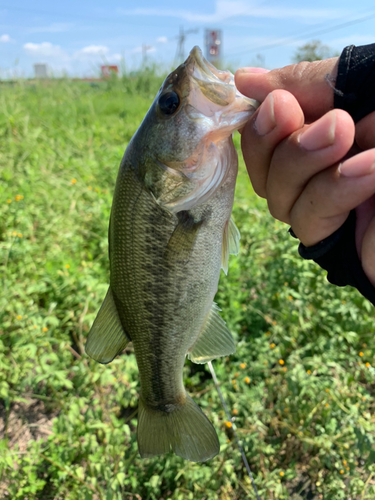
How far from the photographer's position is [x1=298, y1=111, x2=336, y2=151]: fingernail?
3.54ft

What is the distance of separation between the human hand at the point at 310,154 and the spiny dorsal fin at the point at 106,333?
0.82 m

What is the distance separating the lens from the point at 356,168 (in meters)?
1.09

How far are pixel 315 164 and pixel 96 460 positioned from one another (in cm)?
189

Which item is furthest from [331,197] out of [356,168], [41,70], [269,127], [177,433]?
[41,70]

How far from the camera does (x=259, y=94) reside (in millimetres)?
1404

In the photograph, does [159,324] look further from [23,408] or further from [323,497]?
[23,408]

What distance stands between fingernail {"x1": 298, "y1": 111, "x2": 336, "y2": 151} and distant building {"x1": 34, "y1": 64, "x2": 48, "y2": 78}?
1377cm

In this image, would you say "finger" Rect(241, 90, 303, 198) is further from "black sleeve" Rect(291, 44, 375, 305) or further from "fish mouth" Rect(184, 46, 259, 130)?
"black sleeve" Rect(291, 44, 375, 305)

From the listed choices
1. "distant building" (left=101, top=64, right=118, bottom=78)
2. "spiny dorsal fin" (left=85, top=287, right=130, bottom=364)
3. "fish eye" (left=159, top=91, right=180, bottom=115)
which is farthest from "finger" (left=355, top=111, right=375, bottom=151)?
"distant building" (left=101, top=64, right=118, bottom=78)

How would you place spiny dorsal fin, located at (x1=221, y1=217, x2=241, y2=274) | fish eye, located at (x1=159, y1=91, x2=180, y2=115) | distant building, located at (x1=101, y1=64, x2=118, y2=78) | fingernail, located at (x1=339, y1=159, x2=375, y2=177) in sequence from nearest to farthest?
fingernail, located at (x1=339, y1=159, x2=375, y2=177) < fish eye, located at (x1=159, y1=91, x2=180, y2=115) < spiny dorsal fin, located at (x1=221, y1=217, x2=241, y2=274) < distant building, located at (x1=101, y1=64, x2=118, y2=78)

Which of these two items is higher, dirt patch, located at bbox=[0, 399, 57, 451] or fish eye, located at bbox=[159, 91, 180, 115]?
fish eye, located at bbox=[159, 91, 180, 115]

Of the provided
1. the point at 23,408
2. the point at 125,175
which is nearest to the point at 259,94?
the point at 125,175

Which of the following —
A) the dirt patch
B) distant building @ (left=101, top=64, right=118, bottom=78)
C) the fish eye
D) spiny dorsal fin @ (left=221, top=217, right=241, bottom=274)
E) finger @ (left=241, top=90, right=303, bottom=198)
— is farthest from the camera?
distant building @ (left=101, top=64, right=118, bottom=78)

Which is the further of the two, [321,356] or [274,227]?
[274,227]
